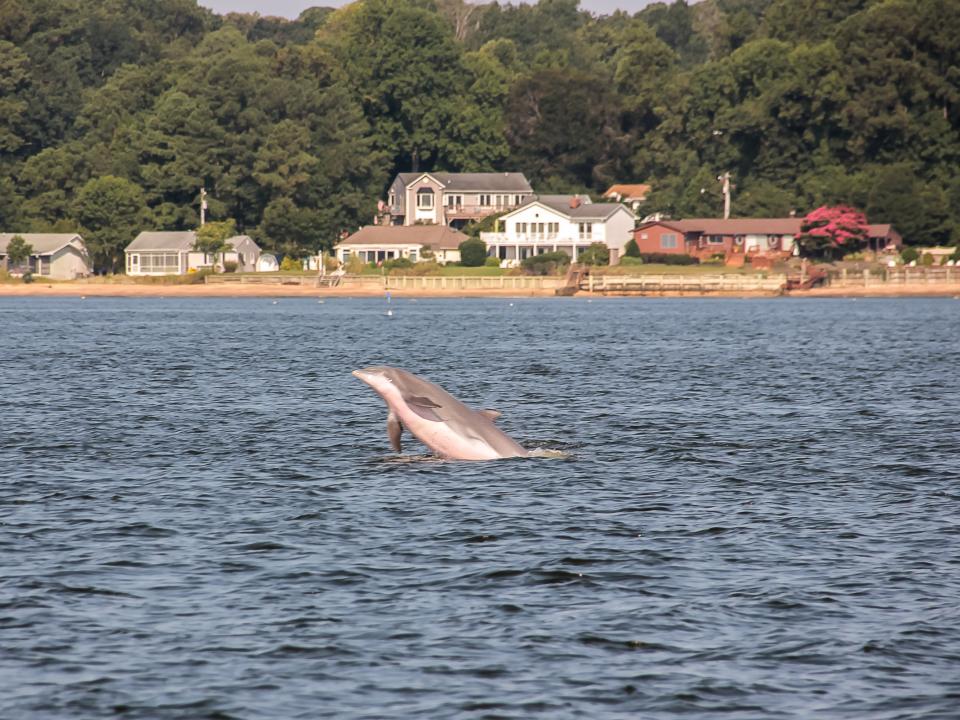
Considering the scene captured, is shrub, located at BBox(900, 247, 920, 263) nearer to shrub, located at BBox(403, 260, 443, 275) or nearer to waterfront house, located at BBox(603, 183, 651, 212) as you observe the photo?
waterfront house, located at BBox(603, 183, 651, 212)

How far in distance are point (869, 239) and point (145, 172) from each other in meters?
79.1

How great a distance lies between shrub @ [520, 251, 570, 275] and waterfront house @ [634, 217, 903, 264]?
1023 centimetres

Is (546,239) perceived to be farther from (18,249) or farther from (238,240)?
(18,249)

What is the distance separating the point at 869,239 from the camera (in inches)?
5807

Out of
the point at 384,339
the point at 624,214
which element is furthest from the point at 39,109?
the point at 384,339

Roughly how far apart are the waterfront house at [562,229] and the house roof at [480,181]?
15.7 m

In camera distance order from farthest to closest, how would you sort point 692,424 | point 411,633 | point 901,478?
point 692,424 < point 901,478 < point 411,633

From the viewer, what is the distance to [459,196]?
604ft

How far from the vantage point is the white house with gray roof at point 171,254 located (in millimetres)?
162250

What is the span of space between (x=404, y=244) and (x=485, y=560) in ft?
497

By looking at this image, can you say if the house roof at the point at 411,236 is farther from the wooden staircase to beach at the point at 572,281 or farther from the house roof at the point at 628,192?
the house roof at the point at 628,192

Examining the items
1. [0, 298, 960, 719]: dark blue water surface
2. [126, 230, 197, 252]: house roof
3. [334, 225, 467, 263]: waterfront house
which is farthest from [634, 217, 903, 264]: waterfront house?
[0, 298, 960, 719]: dark blue water surface

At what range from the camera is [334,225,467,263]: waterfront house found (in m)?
168

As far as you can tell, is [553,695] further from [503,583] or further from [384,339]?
[384,339]
